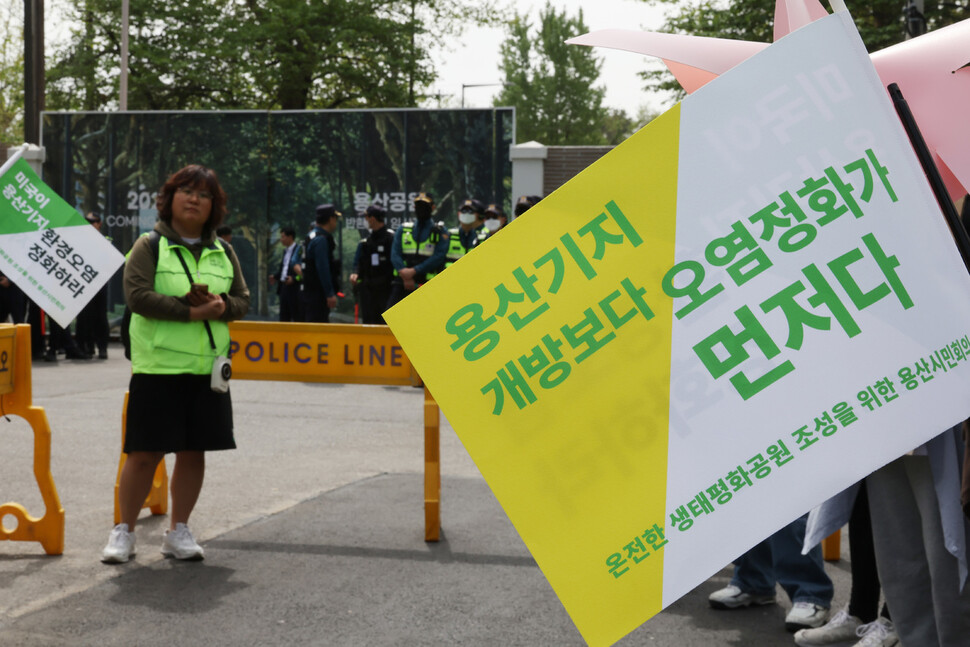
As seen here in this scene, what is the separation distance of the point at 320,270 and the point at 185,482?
29.4ft

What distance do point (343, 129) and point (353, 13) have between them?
15797 mm

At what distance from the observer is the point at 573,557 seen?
80.0 inches

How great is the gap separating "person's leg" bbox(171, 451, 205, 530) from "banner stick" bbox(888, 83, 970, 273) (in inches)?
161

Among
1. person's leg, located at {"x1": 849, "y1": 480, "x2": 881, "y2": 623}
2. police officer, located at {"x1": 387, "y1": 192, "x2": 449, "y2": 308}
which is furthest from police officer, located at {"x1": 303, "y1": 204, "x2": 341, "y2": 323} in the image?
person's leg, located at {"x1": 849, "y1": 480, "x2": 881, "y2": 623}

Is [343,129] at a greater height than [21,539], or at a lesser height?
greater

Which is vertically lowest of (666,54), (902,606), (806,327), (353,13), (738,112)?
(902,606)

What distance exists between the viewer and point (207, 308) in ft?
17.9

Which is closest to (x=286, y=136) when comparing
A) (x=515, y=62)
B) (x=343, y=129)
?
(x=343, y=129)

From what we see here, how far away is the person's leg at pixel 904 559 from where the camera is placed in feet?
12.2

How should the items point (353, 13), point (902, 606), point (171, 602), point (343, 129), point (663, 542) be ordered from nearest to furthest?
point (663, 542) → point (902, 606) → point (171, 602) → point (343, 129) → point (353, 13)

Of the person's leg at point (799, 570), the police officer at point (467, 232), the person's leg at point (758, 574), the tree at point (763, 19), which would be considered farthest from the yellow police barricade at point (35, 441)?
the tree at point (763, 19)

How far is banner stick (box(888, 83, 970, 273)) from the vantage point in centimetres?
231

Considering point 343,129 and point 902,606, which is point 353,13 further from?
point 902,606

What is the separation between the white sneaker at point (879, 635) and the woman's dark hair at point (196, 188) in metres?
3.48
